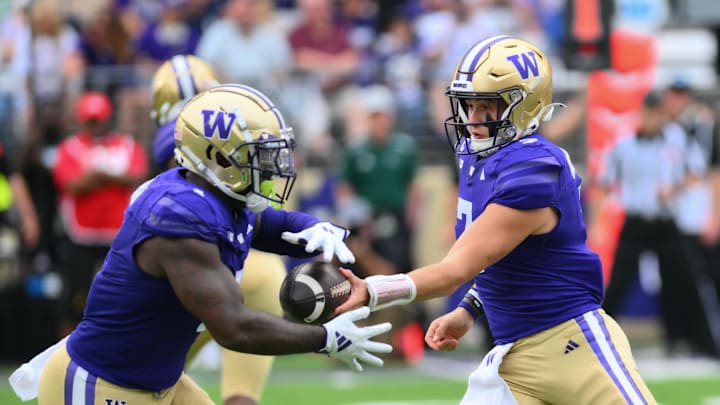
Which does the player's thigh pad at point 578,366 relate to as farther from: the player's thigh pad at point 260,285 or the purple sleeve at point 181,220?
the player's thigh pad at point 260,285

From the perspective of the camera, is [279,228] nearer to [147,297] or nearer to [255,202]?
[255,202]

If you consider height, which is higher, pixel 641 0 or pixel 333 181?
pixel 641 0

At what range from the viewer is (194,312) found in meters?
3.81

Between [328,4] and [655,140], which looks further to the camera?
[328,4]

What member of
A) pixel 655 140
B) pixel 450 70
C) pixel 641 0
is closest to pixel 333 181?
pixel 450 70

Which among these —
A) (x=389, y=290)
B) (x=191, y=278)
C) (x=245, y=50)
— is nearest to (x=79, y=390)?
(x=191, y=278)

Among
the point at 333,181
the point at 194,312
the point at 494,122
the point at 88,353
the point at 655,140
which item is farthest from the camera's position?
the point at 333,181

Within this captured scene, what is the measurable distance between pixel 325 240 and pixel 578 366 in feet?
3.20

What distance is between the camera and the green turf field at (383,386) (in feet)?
26.3

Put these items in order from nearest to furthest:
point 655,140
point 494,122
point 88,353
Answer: point 88,353
point 494,122
point 655,140

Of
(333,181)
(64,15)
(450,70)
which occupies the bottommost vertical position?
(333,181)

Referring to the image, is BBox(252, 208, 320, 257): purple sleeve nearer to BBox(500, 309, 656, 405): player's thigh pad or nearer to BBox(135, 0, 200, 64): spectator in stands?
BBox(500, 309, 656, 405): player's thigh pad

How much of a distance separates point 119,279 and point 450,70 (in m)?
7.65

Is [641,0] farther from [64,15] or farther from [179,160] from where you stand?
[179,160]
